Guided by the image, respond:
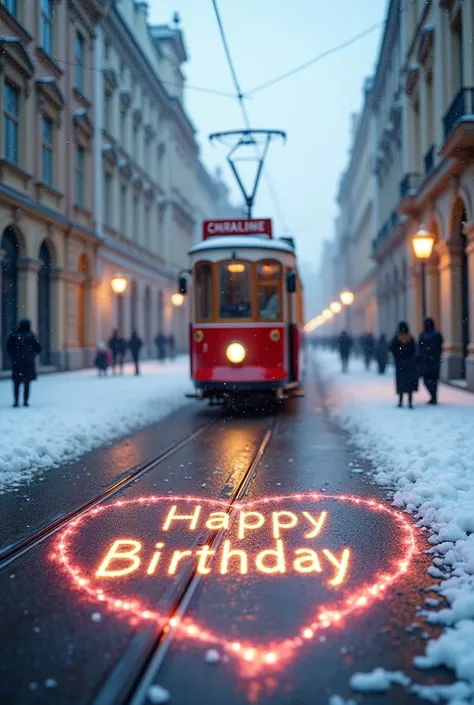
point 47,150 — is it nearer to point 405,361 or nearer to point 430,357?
point 405,361

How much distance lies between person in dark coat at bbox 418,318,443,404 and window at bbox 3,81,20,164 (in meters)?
12.6

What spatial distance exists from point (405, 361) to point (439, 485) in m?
7.87

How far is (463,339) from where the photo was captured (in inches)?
745

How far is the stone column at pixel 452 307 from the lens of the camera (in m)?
18.6

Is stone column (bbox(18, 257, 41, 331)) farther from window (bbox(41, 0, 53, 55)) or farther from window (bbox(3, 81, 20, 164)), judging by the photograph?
window (bbox(41, 0, 53, 55))

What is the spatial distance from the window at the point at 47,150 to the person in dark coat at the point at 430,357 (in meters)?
14.0

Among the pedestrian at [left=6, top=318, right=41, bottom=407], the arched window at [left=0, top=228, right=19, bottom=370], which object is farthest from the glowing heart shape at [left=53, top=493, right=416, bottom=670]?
the arched window at [left=0, top=228, right=19, bottom=370]

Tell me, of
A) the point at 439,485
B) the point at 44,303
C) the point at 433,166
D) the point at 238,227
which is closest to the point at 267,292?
the point at 238,227

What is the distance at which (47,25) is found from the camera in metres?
22.8

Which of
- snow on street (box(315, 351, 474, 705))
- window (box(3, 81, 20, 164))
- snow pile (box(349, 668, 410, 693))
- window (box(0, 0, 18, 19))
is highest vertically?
window (box(0, 0, 18, 19))

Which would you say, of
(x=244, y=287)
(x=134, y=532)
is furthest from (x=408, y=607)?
(x=244, y=287)

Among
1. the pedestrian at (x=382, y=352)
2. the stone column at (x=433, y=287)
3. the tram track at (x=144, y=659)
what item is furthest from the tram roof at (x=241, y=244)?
the pedestrian at (x=382, y=352)

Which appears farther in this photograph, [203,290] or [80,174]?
[80,174]

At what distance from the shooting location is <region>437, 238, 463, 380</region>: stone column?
18.6 metres
